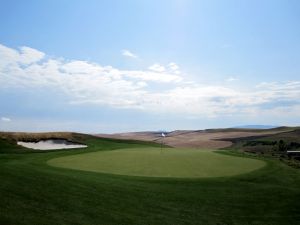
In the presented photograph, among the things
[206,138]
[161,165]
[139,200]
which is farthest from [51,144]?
[206,138]

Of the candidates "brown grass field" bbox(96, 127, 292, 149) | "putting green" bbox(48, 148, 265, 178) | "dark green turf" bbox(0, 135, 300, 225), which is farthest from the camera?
"brown grass field" bbox(96, 127, 292, 149)

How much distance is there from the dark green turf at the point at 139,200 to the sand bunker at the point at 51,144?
24.6 meters

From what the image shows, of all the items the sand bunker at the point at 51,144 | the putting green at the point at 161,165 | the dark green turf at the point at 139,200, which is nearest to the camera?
the dark green turf at the point at 139,200

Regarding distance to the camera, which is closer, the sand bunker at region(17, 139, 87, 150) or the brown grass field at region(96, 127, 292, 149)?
the sand bunker at region(17, 139, 87, 150)

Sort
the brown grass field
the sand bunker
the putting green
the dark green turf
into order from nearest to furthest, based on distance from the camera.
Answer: the dark green turf < the putting green < the sand bunker < the brown grass field

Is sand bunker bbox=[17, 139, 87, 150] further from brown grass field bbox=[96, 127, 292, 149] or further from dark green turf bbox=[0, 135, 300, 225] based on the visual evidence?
brown grass field bbox=[96, 127, 292, 149]

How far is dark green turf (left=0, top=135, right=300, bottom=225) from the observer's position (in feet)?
42.5

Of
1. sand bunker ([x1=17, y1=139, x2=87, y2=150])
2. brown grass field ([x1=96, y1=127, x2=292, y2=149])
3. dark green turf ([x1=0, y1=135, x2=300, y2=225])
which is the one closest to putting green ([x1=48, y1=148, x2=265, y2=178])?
dark green turf ([x1=0, y1=135, x2=300, y2=225])

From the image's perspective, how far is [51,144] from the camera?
47375 mm

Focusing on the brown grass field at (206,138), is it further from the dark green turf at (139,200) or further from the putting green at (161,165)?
the dark green turf at (139,200)

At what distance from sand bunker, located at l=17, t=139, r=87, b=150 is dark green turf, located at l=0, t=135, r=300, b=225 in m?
24.6

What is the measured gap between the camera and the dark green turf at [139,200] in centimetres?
1295

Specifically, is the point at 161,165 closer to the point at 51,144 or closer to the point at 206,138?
the point at 51,144

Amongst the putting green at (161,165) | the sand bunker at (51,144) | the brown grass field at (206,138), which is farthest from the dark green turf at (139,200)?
the brown grass field at (206,138)
